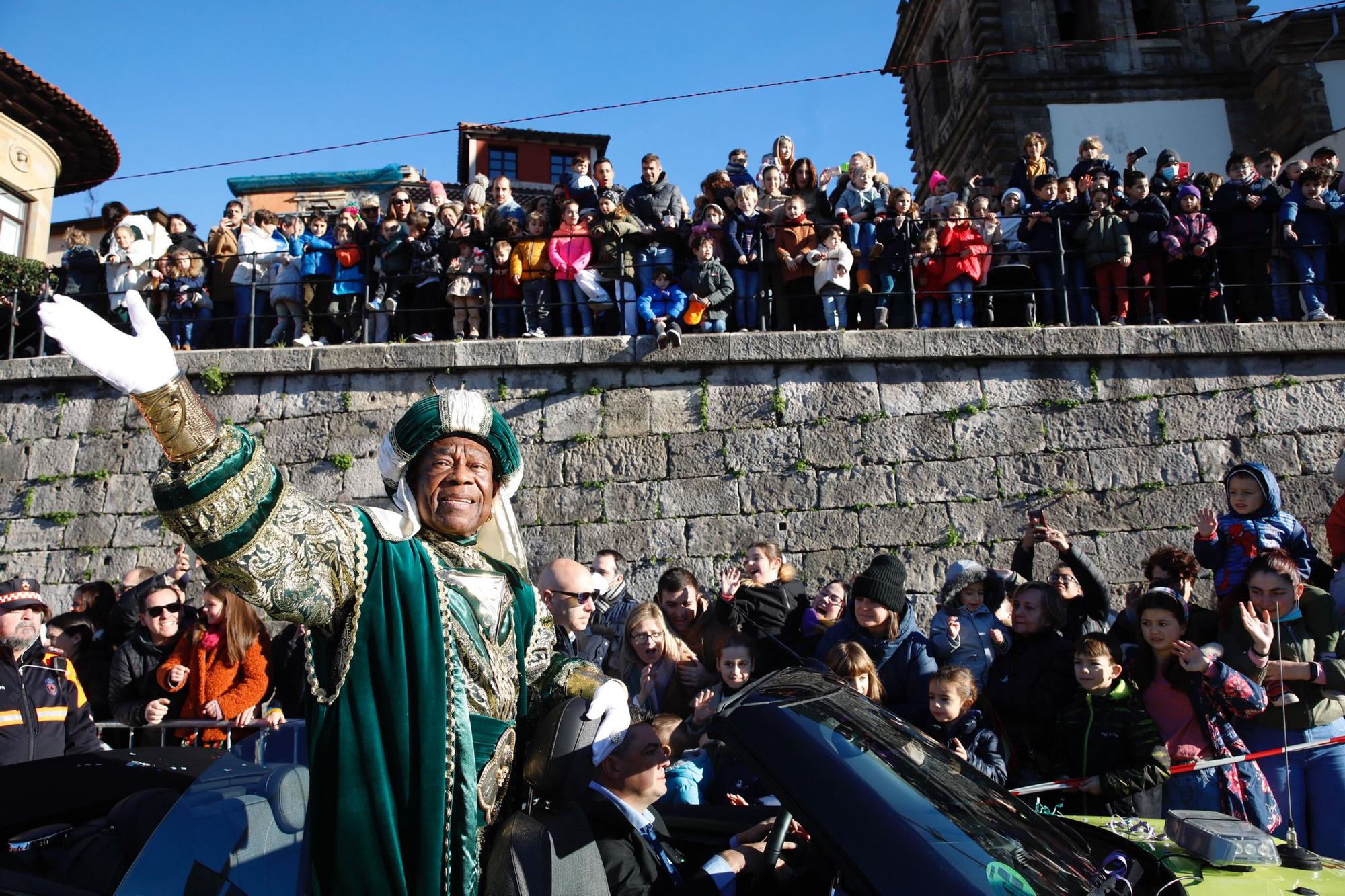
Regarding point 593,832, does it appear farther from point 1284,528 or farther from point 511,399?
point 511,399

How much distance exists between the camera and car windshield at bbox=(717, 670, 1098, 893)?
1.98 m

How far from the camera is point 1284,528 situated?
6043mm

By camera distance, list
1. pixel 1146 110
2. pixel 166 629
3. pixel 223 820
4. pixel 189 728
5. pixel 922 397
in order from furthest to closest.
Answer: pixel 1146 110, pixel 922 397, pixel 166 629, pixel 189 728, pixel 223 820

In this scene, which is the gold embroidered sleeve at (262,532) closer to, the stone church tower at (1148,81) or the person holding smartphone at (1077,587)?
the person holding smartphone at (1077,587)

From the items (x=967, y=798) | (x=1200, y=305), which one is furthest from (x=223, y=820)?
(x=1200, y=305)

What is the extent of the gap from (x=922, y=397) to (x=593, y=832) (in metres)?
6.90

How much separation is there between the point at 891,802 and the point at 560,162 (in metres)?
25.9

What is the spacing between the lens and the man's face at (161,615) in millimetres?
6238

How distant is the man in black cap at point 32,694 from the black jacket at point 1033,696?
4492 mm

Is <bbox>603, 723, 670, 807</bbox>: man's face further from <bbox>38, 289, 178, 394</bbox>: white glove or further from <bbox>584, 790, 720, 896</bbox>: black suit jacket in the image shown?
<bbox>38, 289, 178, 394</bbox>: white glove

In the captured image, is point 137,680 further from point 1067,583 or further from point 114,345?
point 1067,583

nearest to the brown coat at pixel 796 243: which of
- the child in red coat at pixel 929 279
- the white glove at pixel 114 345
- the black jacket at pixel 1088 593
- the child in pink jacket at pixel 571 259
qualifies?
the child in red coat at pixel 929 279

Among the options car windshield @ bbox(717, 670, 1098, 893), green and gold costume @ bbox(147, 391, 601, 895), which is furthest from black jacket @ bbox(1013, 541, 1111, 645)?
green and gold costume @ bbox(147, 391, 601, 895)

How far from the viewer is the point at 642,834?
2.78 meters
